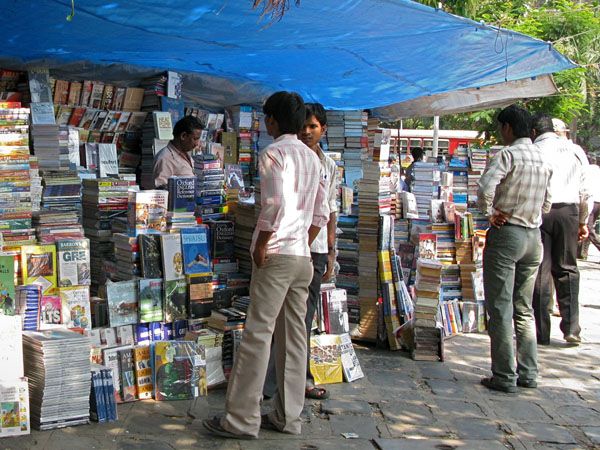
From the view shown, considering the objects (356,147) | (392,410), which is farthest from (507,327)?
(356,147)

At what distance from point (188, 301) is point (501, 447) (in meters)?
2.07

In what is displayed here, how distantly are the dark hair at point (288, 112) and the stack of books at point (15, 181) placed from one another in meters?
1.54

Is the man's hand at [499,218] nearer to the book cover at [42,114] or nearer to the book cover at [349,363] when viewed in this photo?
the book cover at [349,363]

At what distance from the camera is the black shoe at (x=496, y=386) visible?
4742 millimetres

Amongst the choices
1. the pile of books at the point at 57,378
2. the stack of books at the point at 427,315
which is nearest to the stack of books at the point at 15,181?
the pile of books at the point at 57,378

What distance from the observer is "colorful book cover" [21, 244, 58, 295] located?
4008 millimetres

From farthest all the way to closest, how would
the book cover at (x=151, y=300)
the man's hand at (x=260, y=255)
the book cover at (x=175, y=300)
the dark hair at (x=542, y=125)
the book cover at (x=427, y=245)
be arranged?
the book cover at (x=427, y=245) < the dark hair at (x=542, y=125) < the book cover at (x=175, y=300) < the book cover at (x=151, y=300) < the man's hand at (x=260, y=255)

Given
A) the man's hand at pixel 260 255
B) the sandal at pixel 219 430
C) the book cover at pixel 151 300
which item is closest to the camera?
the man's hand at pixel 260 255

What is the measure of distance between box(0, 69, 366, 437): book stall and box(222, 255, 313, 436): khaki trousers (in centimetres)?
71

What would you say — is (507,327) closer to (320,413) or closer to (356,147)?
(320,413)

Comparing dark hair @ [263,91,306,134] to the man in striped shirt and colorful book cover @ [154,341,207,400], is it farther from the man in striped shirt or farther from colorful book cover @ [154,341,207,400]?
the man in striped shirt

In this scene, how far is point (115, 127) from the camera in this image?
7133 mm

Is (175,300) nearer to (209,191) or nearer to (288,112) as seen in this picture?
(209,191)

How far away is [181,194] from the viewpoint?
500cm
